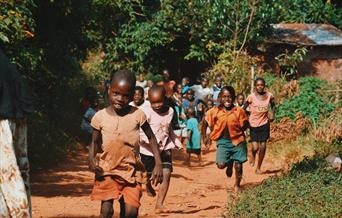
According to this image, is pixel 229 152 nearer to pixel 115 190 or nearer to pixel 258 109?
pixel 258 109

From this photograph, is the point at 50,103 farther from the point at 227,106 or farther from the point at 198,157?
the point at 227,106

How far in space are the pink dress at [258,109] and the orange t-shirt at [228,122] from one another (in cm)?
234

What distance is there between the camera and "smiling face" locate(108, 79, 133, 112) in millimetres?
6277

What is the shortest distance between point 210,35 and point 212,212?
12383 mm

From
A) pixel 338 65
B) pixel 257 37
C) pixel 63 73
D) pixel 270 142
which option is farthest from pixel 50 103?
pixel 338 65

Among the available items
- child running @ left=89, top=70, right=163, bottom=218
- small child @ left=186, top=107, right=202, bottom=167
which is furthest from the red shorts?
small child @ left=186, top=107, right=202, bottom=167

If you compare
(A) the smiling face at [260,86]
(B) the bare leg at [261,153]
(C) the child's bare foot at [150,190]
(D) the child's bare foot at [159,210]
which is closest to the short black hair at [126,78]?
(D) the child's bare foot at [159,210]

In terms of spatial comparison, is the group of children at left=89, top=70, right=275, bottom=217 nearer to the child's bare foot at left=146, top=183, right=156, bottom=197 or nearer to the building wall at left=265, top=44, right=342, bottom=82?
the child's bare foot at left=146, top=183, right=156, bottom=197

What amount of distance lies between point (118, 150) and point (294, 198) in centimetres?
179

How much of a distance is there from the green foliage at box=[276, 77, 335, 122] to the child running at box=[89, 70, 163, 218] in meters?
9.85

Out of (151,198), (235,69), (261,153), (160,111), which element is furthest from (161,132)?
(235,69)

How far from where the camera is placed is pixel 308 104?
53.0 feet

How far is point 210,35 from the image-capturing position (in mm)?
20719

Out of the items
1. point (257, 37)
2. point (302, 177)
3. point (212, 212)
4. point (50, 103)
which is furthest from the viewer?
point (257, 37)
